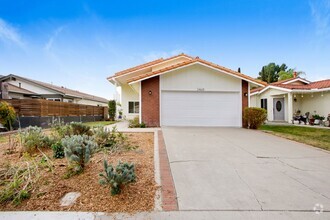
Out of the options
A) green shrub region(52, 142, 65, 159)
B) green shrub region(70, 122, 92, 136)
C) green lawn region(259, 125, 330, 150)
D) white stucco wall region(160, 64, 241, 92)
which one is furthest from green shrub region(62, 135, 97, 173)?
white stucco wall region(160, 64, 241, 92)

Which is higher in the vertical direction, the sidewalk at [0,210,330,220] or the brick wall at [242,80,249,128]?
the brick wall at [242,80,249,128]

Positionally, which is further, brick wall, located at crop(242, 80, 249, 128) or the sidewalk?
brick wall, located at crop(242, 80, 249, 128)

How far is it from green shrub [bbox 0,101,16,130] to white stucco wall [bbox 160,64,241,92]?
9706mm

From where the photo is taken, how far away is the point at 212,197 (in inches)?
126

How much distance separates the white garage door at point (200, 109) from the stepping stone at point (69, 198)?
9844mm

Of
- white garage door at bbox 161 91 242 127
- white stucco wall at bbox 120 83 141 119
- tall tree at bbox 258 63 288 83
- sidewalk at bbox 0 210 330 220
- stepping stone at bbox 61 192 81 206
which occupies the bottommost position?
sidewalk at bbox 0 210 330 220

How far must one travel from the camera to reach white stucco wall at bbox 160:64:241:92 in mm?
12953

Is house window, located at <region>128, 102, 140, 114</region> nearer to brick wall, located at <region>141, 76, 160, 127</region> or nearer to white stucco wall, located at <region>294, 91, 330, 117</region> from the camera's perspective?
brick wall, located at <region>141, 76, 160, 127</region>

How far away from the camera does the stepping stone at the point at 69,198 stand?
2.97 metres

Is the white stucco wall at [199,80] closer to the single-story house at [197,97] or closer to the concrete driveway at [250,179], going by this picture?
the single-story house at [197,97]

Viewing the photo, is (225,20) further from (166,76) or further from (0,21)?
(0,21)

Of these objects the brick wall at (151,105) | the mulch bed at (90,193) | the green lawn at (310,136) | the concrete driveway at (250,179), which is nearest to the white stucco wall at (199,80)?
the brick wall at (151,105)

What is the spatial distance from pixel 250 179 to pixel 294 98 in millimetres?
18216

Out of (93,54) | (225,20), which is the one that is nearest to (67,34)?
(93,54)
